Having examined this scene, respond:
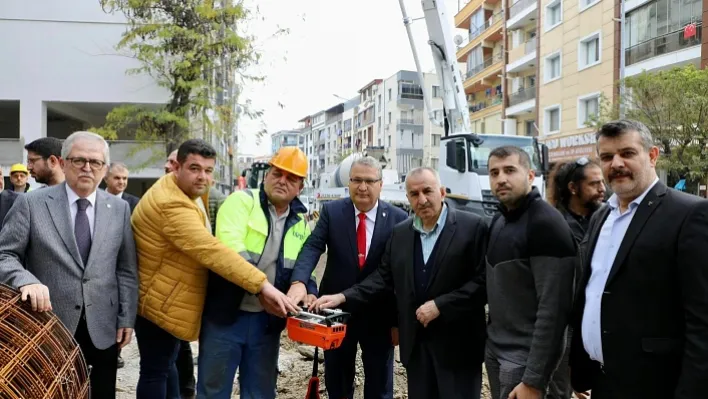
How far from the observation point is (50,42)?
48.5ft

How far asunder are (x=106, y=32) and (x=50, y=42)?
5.00ft

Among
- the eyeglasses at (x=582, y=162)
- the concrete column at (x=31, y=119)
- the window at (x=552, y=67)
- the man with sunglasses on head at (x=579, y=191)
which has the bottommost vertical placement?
the man with sunglasses on head at (x=579, y=191)

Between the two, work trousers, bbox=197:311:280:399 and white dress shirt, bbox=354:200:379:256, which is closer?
work trousers, bbox=197:311:280:399

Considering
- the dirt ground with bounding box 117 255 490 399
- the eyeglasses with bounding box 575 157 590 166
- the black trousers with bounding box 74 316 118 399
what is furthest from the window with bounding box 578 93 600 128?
the black trousers with bounding box 74 316 118 399

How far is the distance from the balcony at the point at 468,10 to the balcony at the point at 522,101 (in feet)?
22.9

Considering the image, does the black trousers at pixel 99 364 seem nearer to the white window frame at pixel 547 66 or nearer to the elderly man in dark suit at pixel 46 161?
the elderly man in dark suit at pixel 46 161

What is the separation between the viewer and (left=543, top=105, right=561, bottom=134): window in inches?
1016

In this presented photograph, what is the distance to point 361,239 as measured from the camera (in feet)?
12.3

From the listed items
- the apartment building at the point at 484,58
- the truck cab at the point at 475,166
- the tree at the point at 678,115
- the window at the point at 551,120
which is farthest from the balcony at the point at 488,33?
the truck cab at the point at 475,166

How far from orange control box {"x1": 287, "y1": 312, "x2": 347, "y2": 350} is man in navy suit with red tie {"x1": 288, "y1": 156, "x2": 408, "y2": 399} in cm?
62

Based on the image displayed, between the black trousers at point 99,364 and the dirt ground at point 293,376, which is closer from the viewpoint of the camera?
the black trousers at point 99,364

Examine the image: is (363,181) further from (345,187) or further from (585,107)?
(585,107)

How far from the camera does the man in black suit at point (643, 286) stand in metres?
2.01

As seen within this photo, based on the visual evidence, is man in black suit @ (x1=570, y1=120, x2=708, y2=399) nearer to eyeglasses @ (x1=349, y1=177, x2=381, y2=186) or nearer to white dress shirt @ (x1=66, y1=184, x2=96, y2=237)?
eyeglasses @ (x1=349, y1=177, x2=381, y2=186)
